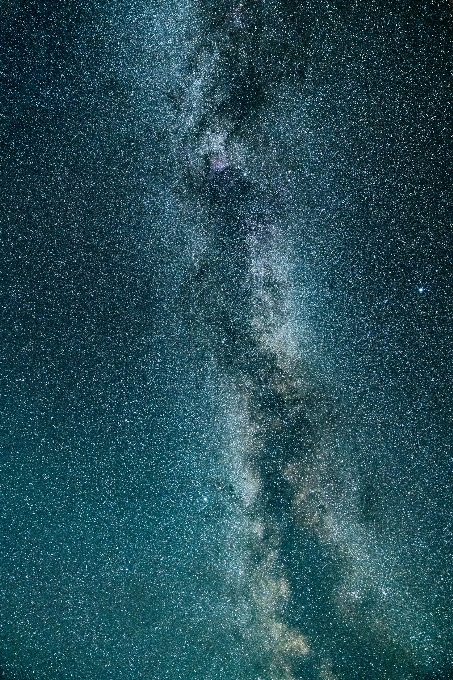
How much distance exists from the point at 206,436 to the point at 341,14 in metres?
1.39

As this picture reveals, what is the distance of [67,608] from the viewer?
5.39 feet

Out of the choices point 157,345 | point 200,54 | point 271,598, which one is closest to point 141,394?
point 157,345

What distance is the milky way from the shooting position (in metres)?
1.32

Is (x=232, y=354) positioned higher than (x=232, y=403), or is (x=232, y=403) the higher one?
(x=232, y=354)

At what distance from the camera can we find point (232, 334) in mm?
1428

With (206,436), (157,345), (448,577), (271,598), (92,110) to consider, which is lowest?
(271,598)

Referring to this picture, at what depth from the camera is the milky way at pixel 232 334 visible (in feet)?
4.34

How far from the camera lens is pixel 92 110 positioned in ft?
4.55

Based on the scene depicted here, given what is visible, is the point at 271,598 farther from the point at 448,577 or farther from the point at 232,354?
the point at 232,354

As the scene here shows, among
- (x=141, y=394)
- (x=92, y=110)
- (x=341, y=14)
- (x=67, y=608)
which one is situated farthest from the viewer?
(x=67, y=608)

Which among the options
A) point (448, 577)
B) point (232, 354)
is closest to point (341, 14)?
point (232, 354)

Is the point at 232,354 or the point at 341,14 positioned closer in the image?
the point at 341,14

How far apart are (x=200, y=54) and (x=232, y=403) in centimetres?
110

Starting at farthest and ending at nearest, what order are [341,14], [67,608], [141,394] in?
[67,608]
[141,394]
[341,14]
